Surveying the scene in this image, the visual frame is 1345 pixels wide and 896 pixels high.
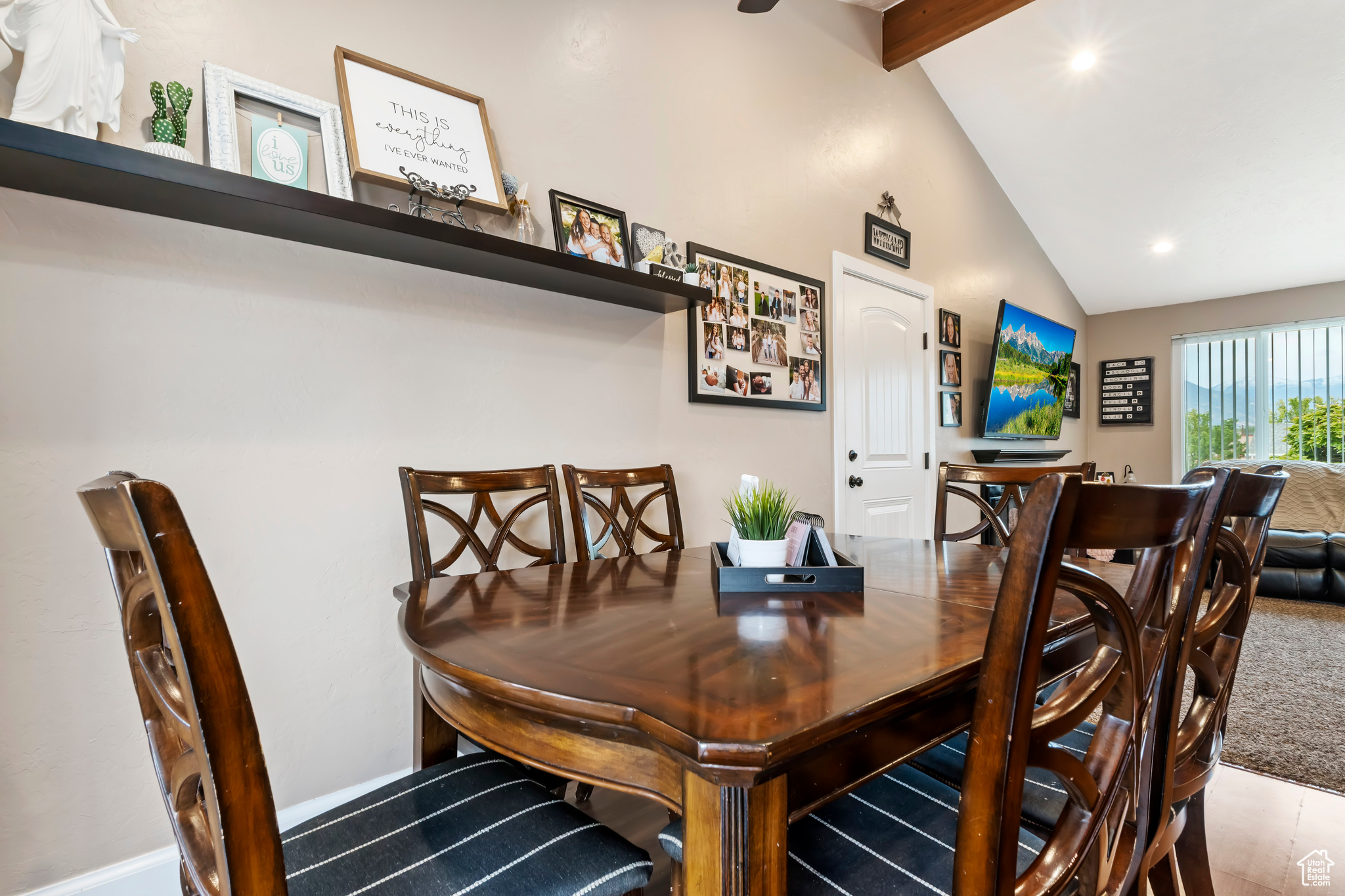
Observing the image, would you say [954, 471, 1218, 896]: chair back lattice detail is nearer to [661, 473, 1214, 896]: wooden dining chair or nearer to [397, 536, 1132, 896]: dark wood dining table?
[661, 473, 1214, 896]: wooden dining chair

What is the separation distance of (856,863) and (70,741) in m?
1.61

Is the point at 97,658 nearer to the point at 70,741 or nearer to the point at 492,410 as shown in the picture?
the point at 70,741

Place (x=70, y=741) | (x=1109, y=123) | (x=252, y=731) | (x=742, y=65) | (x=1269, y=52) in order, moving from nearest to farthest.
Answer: (x=252, y=731), (x=70, y=741), (x=742, y=65), (x=1269, y=52), (x=1109, y=123)

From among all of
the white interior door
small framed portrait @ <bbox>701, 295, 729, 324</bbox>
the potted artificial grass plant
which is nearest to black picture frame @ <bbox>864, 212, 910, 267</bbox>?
the white interior door

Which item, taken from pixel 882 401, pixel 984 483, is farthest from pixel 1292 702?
pixel 882 401

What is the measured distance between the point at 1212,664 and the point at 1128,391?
6.29 m

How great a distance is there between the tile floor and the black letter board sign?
16.3 feet

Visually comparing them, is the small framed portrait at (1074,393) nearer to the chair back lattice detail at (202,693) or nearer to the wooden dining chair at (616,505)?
the wooden dining chair at (616,505)

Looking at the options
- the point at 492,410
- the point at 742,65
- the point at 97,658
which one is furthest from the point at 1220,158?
the point at 97,658

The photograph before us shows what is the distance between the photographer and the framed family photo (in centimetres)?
173

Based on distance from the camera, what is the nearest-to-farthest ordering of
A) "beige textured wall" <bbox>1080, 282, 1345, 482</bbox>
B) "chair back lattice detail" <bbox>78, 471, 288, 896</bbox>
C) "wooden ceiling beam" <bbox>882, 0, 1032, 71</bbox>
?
"chair back lattice detail" <bbox>78, 471, 288, 896</bbox>
"wooden ceiling beam" <bbox>882, 0, 1032, 71</bbox>
"beige textured wall" <bbox>1080, 282, 1345, 482</bbox>

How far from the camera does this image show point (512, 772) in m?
1.08

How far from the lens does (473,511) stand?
1697mm

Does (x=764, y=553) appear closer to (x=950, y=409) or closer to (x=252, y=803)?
(x=252, y=803)
